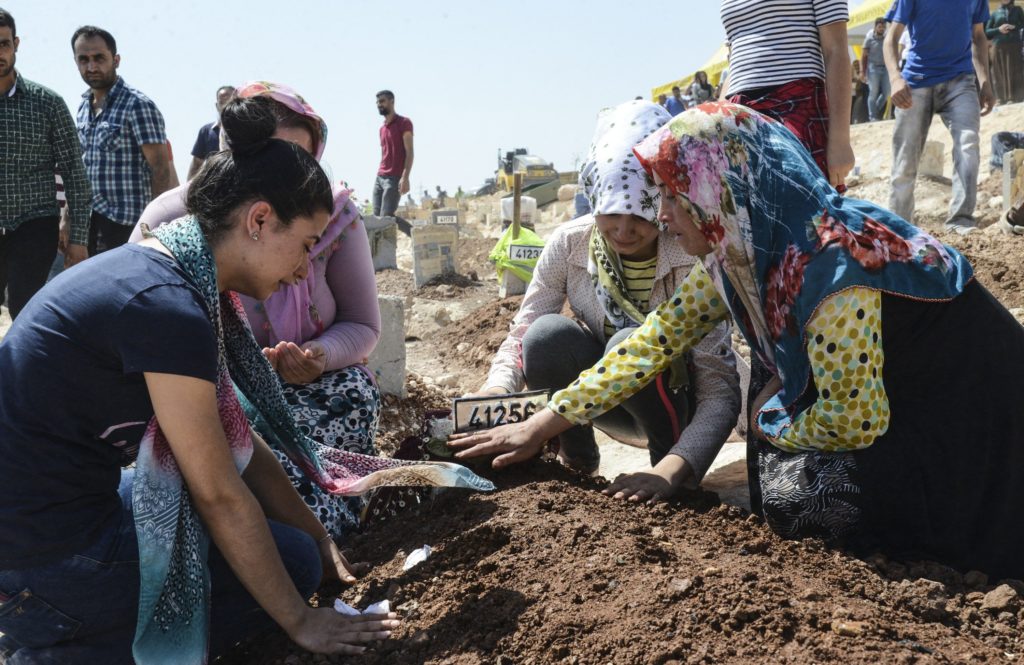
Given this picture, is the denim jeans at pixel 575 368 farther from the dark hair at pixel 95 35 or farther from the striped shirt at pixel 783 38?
the dark hair at pixel 95 35

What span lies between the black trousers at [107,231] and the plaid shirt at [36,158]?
0.34 m

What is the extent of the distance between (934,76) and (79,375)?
6038 millimetres

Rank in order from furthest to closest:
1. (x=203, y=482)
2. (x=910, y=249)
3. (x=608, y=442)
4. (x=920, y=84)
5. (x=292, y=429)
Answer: (x=920, y=84)
(x=608, y=442)
(x=292, y=429)
(x=910, y=249)
(x=203, y=482)

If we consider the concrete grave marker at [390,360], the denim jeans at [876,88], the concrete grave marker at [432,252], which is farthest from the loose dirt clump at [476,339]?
the denim jeans at [876,88]

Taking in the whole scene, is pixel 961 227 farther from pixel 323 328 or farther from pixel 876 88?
pixel 876 88

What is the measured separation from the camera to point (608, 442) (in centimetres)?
518

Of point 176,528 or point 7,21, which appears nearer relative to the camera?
point 176,528

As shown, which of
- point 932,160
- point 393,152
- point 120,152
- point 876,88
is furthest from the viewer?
point 876,88

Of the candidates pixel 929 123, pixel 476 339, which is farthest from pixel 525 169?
pixel 929 123

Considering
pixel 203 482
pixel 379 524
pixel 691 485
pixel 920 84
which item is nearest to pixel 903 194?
pixel 920 84

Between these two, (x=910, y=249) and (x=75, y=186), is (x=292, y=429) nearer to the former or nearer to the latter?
(x=910, y=249)

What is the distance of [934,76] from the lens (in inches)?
255

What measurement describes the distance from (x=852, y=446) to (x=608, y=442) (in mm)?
2647

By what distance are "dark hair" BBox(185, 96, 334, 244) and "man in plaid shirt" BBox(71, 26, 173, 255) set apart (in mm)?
3609
